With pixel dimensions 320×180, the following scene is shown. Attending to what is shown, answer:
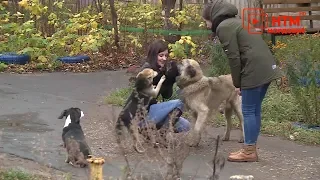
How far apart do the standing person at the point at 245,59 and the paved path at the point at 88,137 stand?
60 cm

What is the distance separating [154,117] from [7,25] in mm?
9187

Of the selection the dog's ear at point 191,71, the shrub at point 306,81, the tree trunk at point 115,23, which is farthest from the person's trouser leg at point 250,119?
the tree trunk at point 115,23

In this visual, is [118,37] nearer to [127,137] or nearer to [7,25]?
[7,25]

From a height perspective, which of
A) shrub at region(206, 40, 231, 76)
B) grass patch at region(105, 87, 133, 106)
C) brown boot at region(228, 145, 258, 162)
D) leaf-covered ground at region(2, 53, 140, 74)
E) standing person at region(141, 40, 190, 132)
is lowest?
leaf-covered ground at region(2, 53, 140, 74)

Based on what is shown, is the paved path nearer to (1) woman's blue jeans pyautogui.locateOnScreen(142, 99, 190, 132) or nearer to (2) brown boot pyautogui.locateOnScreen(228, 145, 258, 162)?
(2) brown boot pyautogui.locateOnScreen(228, 145, 258, 162)

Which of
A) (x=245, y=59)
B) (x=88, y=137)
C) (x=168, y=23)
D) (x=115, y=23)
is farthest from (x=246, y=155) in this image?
(x=168, y=23)

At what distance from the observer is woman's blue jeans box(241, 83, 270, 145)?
23.7ft

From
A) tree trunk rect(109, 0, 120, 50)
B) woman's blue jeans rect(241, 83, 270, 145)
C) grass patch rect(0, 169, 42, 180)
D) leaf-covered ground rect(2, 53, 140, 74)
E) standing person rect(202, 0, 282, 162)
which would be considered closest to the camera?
grass patch rect(0, 169, 42, 180)

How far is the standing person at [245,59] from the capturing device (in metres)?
7.11

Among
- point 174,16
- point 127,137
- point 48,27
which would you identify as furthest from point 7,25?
point 127,137

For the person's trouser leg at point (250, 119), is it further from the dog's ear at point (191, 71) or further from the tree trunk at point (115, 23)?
the tree trunk at point (115, 23)

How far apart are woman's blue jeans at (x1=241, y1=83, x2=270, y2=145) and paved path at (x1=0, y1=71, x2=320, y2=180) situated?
326 mm

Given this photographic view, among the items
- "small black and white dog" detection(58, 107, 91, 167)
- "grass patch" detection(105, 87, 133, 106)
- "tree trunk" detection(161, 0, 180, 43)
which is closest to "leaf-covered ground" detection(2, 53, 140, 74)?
"tree trunk" detection(161, 0, 180, 43)

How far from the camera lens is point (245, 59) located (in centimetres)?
716
